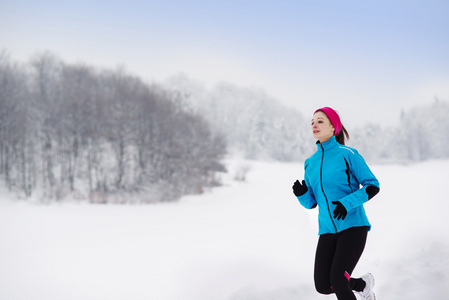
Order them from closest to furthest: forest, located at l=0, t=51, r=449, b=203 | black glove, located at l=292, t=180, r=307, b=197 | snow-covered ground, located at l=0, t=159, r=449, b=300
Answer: black glove, located at l=292, t=180, r=307, b=197 < snow-covered ground, located at l=0, t=159, r=449, b=300 < forest, located at l=0, t=51, r=449, b=203

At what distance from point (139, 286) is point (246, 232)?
4816 millimetres

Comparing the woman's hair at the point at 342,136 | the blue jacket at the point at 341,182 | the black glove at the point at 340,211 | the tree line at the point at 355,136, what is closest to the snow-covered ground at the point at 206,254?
the blue jacket at the point at 341,182

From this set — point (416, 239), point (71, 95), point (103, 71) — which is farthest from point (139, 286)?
point (103, 71)

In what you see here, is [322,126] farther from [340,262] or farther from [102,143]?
[102,143]

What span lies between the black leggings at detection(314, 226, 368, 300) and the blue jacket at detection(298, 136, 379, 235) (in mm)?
70

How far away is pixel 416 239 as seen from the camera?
5.36m

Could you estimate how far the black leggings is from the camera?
2.33 m

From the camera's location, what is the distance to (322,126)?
2.55 meters

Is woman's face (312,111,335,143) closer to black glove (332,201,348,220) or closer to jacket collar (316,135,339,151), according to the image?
jacket collar (316,135,339,151)

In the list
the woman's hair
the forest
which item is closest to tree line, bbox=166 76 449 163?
the forest

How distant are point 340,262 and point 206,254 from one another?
466 centimetres

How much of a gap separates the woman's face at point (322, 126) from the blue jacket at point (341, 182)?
64mm

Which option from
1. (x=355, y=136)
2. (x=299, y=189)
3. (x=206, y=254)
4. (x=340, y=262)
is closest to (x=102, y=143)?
(x=206, y=254)

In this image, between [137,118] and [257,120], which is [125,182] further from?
[257,120]
